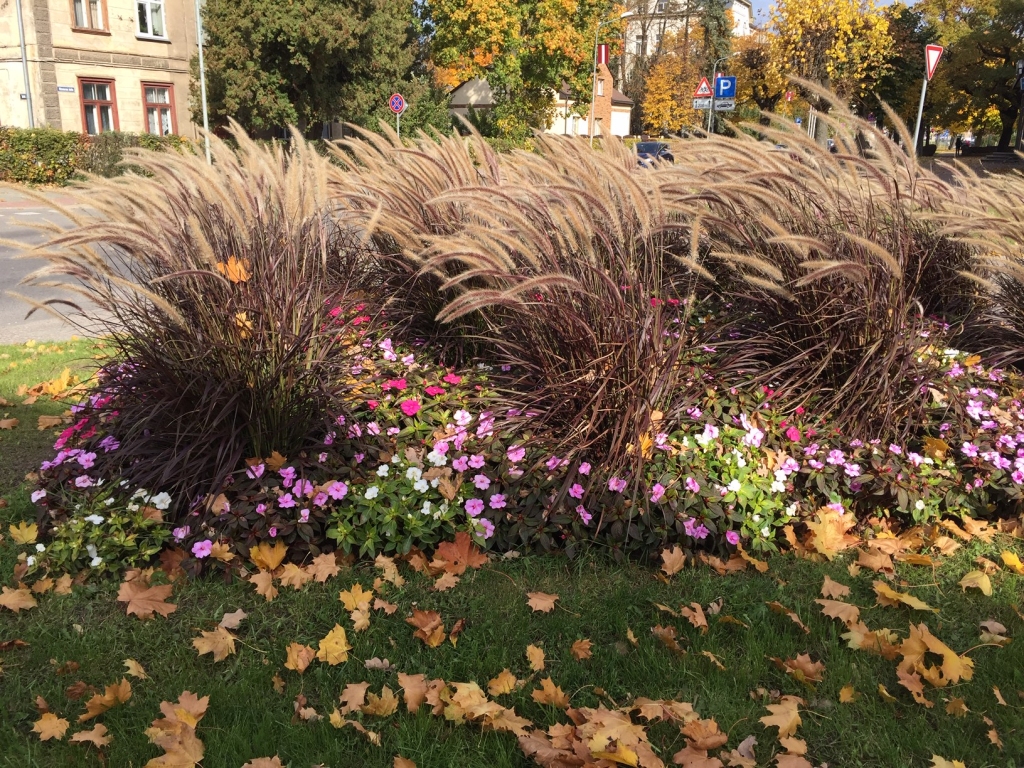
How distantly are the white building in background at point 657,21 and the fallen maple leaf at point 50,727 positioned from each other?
2587 inches

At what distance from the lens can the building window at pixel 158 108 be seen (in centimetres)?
2986

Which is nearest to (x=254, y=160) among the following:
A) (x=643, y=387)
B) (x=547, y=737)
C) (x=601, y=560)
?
(x=643, y=387)

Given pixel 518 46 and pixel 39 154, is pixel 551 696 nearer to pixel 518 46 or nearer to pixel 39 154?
pixel 39 154

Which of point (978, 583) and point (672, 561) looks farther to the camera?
point (672, 561)

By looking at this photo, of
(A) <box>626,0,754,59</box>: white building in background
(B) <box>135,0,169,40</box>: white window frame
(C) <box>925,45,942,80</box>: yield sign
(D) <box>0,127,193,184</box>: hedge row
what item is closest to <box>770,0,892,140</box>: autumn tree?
(C) <box>925,45,942,80</box>: yield sign

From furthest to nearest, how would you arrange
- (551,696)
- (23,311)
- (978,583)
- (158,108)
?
(158,108) → (23,311) → (978,583) → (551,696)

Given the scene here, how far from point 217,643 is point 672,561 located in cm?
175

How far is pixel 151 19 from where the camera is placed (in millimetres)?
29438

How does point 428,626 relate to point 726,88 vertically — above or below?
below

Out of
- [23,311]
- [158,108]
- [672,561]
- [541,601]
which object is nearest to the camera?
[541,601]

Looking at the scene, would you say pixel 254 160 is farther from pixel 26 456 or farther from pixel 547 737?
pixel 547 737

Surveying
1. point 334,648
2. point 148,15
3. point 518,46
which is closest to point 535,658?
point 334,648

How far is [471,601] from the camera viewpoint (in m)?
3.06

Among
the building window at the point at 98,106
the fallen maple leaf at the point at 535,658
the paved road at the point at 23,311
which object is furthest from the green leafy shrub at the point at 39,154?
the fallen maple leaf at the point at 535,658
